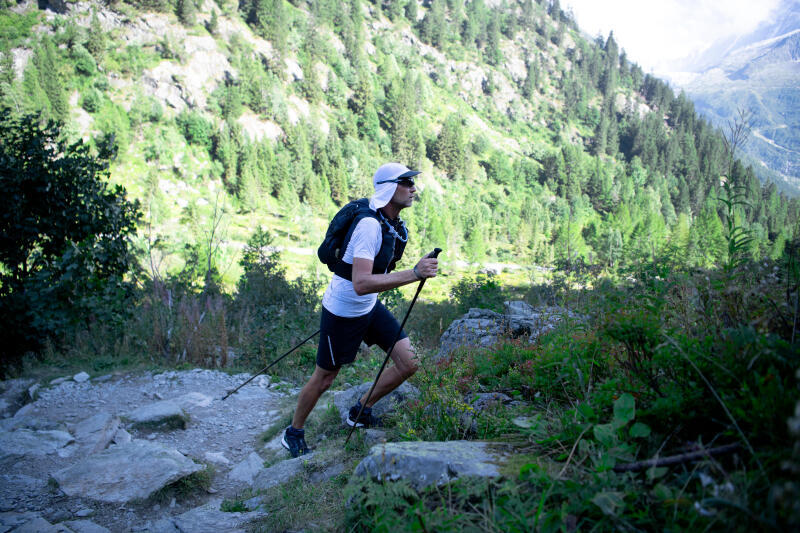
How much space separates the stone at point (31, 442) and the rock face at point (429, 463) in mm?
3529

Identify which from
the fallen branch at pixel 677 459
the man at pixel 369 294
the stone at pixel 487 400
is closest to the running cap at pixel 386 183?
the man at pixel 369 294

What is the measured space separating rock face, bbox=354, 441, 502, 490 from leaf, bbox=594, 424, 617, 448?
0.51 metres

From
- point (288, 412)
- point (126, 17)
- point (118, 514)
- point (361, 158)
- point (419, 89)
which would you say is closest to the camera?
point (118, 514)

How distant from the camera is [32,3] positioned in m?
78.4

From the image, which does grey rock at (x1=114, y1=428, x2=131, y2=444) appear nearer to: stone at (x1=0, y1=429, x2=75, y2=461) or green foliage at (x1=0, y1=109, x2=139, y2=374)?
stone at (x1=0, y1=429, x2=75, y2=461)

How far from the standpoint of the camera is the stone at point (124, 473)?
346 centimetres

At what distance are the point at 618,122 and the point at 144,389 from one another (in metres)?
171

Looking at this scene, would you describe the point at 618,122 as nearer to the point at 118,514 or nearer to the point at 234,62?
the point at 234,62

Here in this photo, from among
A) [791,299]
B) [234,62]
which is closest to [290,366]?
[791,299]

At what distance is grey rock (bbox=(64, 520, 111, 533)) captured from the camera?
9.53 feet

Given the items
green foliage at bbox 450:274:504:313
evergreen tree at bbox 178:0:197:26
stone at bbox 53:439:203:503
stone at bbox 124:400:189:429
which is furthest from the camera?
evergreen tree at bbox 178:0:197:26

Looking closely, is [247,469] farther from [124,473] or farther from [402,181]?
[402,181]

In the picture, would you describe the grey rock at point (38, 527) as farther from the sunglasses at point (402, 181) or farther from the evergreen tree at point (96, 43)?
the evergreen tree at point (96, 43)

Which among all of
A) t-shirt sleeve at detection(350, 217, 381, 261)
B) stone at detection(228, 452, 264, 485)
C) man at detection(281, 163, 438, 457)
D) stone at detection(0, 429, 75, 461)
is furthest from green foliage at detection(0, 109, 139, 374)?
t-shirt sleeve at detection(350, 217, 381, 261)
